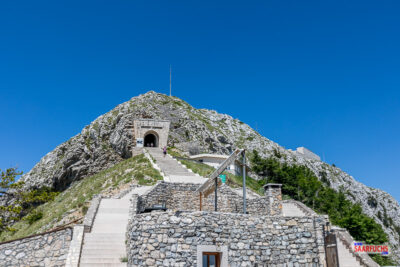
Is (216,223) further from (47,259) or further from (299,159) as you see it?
(299,159)

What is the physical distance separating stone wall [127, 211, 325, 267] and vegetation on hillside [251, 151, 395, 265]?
1956cm

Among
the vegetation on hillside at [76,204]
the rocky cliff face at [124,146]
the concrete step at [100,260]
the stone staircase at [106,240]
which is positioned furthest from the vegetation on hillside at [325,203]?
the concrete step at [100,260]

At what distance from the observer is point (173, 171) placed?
3042 centimetres

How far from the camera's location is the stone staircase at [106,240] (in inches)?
492

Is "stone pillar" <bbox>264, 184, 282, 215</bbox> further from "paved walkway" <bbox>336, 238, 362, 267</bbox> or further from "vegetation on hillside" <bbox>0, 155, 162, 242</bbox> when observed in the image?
"vegetation on hillside" <bbox>0, 155, 162, 242</bbox>

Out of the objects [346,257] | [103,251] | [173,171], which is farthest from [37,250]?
[173,171]

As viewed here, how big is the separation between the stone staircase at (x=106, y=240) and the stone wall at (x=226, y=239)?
222 cm

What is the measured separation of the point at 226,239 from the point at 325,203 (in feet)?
104

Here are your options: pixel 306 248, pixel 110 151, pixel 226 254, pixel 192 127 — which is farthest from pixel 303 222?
pixel 192 127

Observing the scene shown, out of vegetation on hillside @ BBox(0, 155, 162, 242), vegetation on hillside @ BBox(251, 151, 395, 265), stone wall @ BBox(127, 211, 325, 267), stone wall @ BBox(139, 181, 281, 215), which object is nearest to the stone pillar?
stone wall @ BBox(139, 181, 281, 215)

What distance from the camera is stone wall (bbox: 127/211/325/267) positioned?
1003cm

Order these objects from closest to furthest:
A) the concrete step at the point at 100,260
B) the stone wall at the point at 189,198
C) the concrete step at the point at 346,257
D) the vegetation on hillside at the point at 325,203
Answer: the concrete step at the point at 100,260
the concrete step at the point at 346,257
the stone wall at the point at 189,198
the vegetation on hillside at the point at 325,203

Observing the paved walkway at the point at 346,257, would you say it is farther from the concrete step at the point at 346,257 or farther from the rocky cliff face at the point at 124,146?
the rocky cliff face at the point at 124,146

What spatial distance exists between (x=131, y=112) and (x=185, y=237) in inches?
1695
